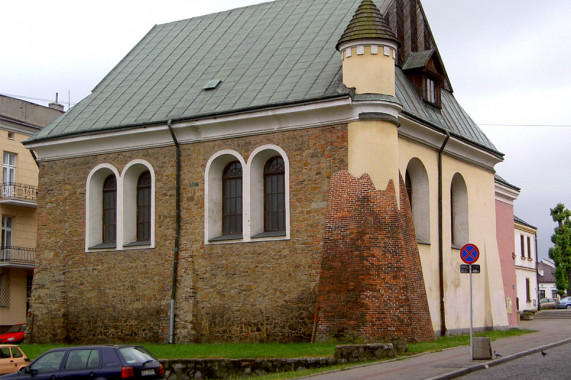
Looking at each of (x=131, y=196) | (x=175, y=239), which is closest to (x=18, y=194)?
(x=131, y=196)

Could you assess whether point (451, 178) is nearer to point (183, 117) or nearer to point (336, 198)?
point (336, 198)

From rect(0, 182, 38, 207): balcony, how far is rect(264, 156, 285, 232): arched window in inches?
664

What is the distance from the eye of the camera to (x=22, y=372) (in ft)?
60.9

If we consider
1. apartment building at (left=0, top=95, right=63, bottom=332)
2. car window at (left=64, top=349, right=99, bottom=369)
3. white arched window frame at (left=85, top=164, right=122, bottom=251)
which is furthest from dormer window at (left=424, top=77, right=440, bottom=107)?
apartment building at (left=0, top=95, right=63, bottom=332)

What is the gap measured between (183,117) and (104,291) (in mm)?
6643

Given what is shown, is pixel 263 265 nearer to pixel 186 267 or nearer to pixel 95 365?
pixel 186 267

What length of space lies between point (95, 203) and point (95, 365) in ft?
46.8

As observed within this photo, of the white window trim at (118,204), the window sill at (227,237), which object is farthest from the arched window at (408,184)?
the white window trim at (118,204)

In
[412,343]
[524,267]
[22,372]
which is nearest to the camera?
[22,372]

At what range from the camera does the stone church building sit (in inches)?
1022

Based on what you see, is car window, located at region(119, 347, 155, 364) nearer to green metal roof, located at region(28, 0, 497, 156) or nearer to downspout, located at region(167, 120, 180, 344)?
downspout, located at region(167, 120, 180, 344)

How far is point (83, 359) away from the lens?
59.2ft

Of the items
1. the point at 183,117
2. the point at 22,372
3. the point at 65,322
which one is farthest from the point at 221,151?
the point at 22,372

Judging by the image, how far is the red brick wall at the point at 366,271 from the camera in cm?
2478
